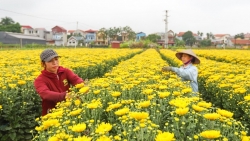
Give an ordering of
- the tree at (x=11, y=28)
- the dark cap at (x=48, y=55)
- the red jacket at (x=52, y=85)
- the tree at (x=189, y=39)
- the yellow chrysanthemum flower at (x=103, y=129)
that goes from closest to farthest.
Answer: the yellow chrysanthemum flower at (x=103, y=129), the red jacket at (x=52, y=85), the dark cap at (x=48, y=55), the tree at (x=11, y=28), the tree at (x=189, y=39)

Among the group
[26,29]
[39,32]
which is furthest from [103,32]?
[26,29]

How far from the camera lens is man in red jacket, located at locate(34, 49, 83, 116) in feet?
12.7

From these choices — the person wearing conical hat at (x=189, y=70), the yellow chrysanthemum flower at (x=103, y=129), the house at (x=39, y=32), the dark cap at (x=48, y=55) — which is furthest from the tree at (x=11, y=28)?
the yellow chrysanthemum flower at (x=103, y=129)

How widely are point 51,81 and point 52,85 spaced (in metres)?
0.07

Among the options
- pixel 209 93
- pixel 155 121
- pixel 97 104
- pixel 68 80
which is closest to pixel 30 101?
pixel 68 80

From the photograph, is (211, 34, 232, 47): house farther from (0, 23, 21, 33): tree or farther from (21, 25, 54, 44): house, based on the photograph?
(0, 23, 21, 33): tree

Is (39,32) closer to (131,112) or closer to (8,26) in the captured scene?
(8,26)

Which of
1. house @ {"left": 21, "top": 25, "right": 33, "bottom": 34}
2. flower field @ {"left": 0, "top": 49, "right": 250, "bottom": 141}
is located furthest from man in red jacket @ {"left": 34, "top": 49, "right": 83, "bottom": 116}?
house @ {"left": 21, "top": 25, "right": 33, "bottom": 34}

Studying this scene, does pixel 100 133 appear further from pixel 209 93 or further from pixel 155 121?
pixel 209 93

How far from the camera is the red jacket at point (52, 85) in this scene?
12.7 ft

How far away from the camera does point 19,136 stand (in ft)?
17.1

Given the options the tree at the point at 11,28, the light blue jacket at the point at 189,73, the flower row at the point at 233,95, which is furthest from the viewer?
the tree at the point at 11,28

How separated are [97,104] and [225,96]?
3.51 m

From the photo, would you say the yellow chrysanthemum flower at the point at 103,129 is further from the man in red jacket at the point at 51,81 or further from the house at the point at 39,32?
the house at the point at 39,32
